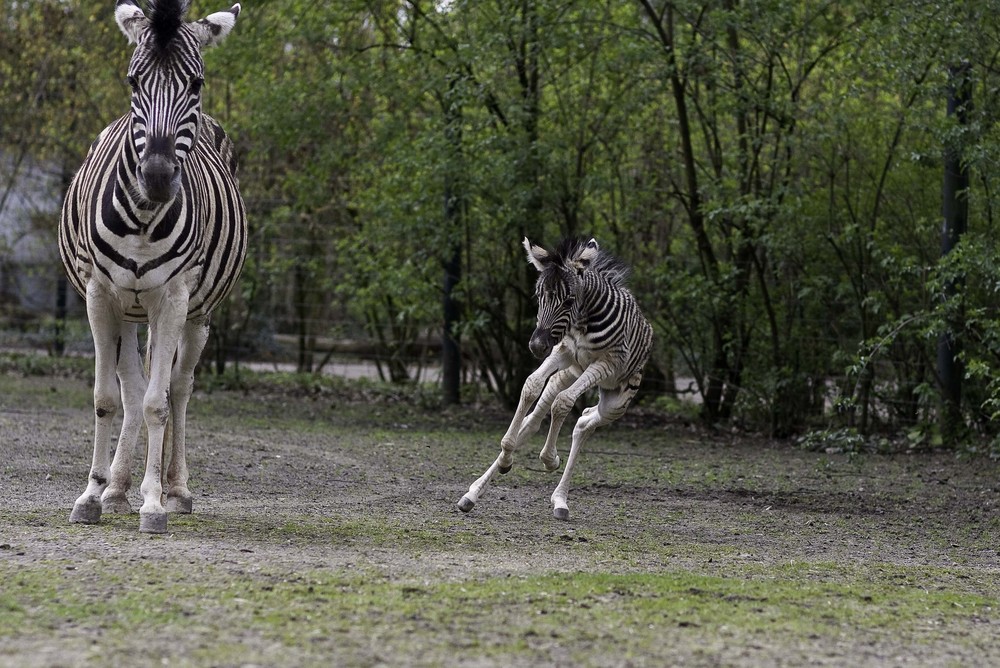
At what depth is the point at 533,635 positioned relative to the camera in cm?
507

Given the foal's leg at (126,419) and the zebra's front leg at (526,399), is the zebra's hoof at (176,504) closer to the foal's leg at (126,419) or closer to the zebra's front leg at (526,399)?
the foal's leg at (126,419)

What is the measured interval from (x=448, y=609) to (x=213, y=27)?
3756 millimetres

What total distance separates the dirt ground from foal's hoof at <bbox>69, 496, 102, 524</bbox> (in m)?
0.14

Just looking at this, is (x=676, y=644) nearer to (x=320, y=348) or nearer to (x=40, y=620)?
(x=40, y=620)

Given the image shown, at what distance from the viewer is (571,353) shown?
29.1 feet

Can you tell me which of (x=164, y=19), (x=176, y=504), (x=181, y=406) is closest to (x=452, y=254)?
(x=181, y=406)

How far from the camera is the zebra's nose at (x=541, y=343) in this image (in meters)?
8.38

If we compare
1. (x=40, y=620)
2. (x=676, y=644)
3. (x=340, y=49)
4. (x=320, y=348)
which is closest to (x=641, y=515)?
(x=676, y=644)

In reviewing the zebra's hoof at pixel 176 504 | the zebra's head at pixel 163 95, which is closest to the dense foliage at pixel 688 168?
the zebra's hoof at pixel 176 504

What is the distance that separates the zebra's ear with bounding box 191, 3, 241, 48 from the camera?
732cm

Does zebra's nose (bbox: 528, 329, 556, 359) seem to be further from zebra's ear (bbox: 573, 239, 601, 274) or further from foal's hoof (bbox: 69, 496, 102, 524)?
foal's hoof (bbox: 69, 496, 102, 524)

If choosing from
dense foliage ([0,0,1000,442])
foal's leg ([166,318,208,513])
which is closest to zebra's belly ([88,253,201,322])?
foal's leg ([166,318,208,513])

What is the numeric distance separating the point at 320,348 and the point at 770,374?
800cm

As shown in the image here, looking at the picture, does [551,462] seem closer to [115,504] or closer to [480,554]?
[480,554]
